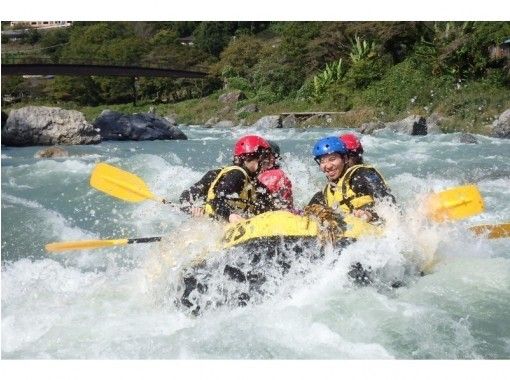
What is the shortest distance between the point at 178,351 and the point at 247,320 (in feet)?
1.01

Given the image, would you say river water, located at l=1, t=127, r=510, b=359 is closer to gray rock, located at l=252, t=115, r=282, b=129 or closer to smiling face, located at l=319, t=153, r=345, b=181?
gray rock, located at l=252, t=115, r=282, b=129

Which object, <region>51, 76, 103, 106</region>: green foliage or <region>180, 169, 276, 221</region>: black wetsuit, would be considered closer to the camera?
<region>180, 169, 276, 221</region>: black wetsuit

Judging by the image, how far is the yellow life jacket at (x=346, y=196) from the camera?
8.89ft

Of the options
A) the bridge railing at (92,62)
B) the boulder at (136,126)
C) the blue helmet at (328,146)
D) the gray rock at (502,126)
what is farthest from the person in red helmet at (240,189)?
the gray rock at (502,126)

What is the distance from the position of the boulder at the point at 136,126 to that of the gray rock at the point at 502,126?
1.96 metres

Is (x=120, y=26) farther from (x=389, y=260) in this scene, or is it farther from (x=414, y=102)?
(x=414, y=102)

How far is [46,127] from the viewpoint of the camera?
4.17 metres

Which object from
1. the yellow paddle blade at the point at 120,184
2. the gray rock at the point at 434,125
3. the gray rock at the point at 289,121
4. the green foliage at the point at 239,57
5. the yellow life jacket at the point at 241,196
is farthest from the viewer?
the gray rock at the point at 434,125

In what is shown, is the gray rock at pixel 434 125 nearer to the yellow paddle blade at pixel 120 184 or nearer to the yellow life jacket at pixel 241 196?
the yellow life jacket at pixel 241 196

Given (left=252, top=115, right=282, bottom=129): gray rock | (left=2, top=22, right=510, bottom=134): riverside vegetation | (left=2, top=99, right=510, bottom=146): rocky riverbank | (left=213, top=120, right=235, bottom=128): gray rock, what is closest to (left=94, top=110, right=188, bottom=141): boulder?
(left=2, top=99, right=510, bottom=146): rocky riverbank

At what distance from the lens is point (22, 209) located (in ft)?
11.5

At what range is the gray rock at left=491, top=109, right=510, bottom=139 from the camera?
3.22 meters

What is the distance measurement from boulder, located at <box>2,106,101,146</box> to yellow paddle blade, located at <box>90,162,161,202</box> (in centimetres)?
43

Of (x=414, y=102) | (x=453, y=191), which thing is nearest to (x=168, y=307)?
(x=453, y=191)
